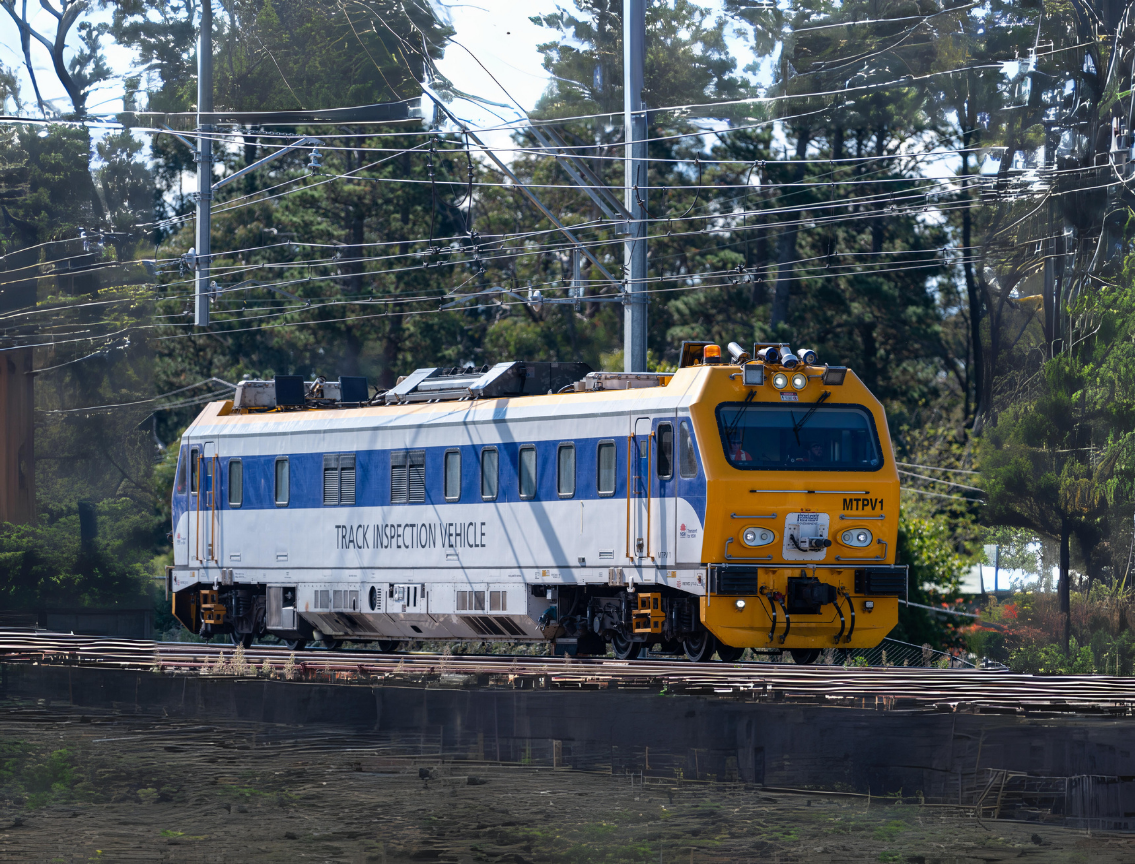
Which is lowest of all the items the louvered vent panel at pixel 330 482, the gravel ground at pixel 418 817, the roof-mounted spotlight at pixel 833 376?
the gravel ground at pixel 418 817

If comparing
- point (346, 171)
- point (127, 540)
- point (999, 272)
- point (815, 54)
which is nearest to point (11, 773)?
point (127, 540)

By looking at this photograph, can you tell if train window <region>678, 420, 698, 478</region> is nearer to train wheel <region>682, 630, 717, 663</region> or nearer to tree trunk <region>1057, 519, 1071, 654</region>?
train wheel <region>682, 630, 717, 663</region>

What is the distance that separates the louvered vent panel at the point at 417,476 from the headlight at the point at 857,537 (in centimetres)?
639

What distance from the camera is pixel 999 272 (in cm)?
3381

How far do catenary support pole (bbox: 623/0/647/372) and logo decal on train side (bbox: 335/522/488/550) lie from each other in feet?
13.0

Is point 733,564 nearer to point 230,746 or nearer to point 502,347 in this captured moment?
point 230,746

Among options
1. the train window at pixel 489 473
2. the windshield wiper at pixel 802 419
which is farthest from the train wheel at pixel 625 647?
the windshield wiper at pixel 802 419

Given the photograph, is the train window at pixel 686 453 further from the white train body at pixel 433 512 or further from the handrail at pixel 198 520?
the handrail at pixel 198 520

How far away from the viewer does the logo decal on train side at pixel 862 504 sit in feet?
66.7

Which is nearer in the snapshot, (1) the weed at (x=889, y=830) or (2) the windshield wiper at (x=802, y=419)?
(1) the weed at (x=889, y=830)

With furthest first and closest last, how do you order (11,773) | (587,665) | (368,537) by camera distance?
(368,537) → (587,665) → (11,773)

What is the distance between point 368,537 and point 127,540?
39.8 ft

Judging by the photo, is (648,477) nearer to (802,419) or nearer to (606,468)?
(606,468)

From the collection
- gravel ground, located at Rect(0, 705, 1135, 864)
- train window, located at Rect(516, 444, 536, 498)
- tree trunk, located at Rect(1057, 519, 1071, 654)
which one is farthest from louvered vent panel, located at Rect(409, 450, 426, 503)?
tree trunk, located at Rect(1057, 519, 1071, 654)
